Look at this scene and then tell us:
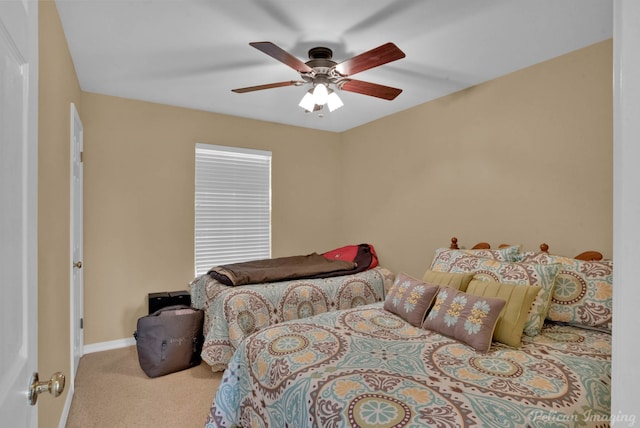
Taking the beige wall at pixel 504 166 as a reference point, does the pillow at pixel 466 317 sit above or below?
below

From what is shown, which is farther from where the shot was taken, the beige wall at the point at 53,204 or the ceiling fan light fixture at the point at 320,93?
the ceiling fan light fixture at the point at 320,93

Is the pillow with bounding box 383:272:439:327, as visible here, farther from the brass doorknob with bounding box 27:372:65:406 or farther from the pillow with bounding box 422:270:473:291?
the brass doorknob with bounding box 27:372:65:406

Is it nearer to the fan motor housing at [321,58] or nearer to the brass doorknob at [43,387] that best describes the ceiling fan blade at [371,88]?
the fan motor housing at [321,58]

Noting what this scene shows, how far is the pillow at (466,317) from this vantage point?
185 cm

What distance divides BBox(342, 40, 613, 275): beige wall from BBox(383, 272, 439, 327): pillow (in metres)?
1.19

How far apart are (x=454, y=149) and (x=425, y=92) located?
62cm

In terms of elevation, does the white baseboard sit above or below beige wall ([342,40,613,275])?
below

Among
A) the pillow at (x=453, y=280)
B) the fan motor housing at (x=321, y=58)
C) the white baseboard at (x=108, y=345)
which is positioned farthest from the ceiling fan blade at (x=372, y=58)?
the white baseboard at (x=108, y=345)

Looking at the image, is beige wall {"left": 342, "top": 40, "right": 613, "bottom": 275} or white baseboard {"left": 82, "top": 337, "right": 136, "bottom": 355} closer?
beige wall {"left": 342, "top": 40, "right": 613, "bottom": 275}

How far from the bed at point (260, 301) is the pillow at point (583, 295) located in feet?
5.45

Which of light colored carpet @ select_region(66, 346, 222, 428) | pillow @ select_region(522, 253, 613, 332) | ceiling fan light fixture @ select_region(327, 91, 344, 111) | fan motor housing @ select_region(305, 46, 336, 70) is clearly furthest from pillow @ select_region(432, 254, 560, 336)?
light colored carpet @ select_region(66, 346, 222, 428)

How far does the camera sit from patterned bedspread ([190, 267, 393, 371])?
2.84 m

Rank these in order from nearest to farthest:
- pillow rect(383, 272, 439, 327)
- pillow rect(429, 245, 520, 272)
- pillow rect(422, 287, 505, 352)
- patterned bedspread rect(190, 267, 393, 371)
Result: pillow rect(422, 287, 505, 352) < pillow rect(383, 272, 439, 327) < pillow rect(429, 245, 520, 272) < patterned bedspread rect(190, 267, 393, 371)

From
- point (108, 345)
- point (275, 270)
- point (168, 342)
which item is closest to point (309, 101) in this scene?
point (275, 270)
